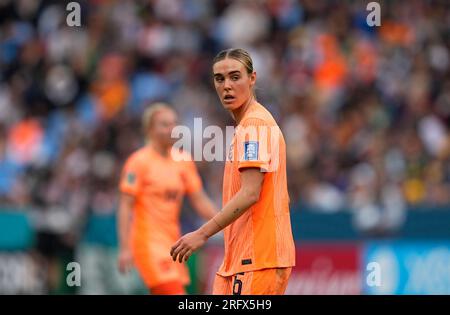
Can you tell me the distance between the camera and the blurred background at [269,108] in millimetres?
14859

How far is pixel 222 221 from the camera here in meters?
7.00

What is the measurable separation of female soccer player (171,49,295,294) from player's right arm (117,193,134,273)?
3392mm

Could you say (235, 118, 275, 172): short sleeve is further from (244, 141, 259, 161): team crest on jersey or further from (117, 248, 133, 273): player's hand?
(117, 248, 133, 273): player's hand

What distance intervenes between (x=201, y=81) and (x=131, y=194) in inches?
316

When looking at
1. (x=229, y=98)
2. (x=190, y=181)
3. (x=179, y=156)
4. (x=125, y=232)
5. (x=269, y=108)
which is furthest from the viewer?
(x=269, y=108)

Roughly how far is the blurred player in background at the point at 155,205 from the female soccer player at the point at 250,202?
331 centimetres

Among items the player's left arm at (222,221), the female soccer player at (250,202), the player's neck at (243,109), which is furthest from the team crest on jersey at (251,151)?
the player's neck at (243,109)

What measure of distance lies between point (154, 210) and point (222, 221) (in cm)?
410

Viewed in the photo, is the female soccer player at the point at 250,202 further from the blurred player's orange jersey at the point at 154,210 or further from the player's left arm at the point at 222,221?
the blurred player's orange jersey at the point at 154,210

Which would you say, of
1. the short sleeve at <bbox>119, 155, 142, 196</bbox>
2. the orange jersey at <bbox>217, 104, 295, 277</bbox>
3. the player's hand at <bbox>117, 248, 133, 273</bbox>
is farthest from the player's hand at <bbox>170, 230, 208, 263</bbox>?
the short sleeve at <bbox>119, 155, 142, 196</bbox>

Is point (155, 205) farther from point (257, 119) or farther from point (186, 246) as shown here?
point (186, 246)

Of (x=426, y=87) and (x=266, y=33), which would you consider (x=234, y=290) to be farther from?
(x=266, y=33)

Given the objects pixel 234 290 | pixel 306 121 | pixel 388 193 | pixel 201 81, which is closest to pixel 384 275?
pixel 388 193

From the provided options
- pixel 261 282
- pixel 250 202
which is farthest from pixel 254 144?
pixel 261 282
